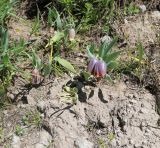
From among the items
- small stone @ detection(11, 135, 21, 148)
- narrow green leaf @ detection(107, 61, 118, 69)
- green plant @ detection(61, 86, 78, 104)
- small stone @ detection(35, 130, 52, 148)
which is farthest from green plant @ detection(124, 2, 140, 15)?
small stone @ detection(11, 135, 21, 148)

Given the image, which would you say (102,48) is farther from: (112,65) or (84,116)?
(84,116)

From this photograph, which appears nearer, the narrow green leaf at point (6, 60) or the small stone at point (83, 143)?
the small stone at point (83, 143)

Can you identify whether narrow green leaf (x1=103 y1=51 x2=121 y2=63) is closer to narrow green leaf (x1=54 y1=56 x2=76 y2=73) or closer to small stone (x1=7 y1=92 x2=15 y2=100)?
narrow green leaf (x1=54 y1=56 x2=76 y2=73)

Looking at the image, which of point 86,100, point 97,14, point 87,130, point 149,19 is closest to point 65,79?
point 86,100

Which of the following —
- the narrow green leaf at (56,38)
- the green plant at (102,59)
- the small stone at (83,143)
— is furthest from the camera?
the narrow green leaf at (56,38)

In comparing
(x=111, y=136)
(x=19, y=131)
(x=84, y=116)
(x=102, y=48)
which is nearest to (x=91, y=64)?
(x=102, y=48)

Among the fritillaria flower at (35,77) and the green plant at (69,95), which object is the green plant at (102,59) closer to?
the green plant at (69,95)

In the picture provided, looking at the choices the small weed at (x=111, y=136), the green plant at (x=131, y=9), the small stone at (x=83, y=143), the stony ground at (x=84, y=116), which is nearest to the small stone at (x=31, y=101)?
the stony ground at (x=84, y=116)
